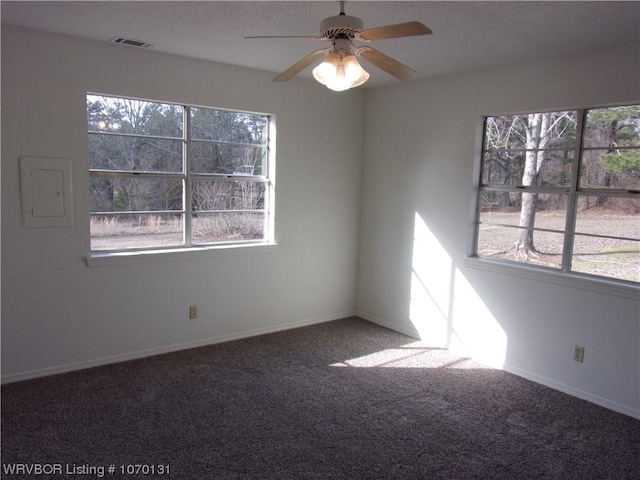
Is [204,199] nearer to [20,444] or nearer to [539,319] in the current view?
[20,444]

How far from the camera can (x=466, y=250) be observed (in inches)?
166

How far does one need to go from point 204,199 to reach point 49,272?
1.31 meters

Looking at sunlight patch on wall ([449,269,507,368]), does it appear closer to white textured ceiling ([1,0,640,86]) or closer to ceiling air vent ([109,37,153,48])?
white textured ceiling ([1,0,640,86])

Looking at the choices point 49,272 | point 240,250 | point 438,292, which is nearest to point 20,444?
point 49,272

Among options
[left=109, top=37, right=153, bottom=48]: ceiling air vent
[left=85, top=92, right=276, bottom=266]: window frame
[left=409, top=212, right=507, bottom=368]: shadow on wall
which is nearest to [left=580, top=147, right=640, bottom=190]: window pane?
[left=409, top=212, right=507, bottom=368]: shadow on wall

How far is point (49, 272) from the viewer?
3.52 metres

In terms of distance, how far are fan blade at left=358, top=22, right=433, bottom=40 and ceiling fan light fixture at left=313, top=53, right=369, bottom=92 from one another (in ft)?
0.40

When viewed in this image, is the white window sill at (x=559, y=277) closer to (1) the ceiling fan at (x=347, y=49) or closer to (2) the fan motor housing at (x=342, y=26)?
(1) the ceiling fan at (x=347, y=49)

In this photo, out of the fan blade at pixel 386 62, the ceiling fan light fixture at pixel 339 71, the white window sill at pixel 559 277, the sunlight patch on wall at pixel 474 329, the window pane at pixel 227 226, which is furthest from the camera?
the window pane at pixel 227 226

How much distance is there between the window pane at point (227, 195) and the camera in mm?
4219

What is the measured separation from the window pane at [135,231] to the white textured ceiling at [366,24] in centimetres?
129

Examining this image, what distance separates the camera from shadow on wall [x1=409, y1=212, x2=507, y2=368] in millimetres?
4098

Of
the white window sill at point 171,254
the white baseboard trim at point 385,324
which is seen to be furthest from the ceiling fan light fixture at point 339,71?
the white baseboard trim at point 385,324

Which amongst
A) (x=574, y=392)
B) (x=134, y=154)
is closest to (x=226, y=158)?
(x=134, y=154)
